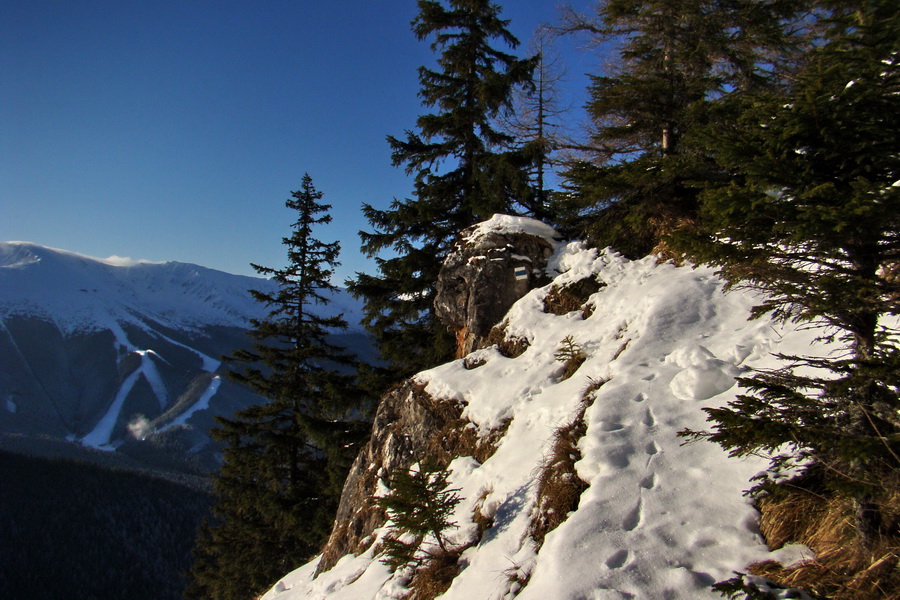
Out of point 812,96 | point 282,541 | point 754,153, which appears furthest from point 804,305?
point 282,541

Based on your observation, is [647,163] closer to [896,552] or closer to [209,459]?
[896,552]

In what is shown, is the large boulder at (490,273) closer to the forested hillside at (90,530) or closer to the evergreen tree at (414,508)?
the evergreen tree at (414,508)

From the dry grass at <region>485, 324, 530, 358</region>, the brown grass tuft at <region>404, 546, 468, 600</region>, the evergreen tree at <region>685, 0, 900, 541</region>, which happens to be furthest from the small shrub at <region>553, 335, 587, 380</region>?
the evergreen tree at <region>685, 0, 900, 541</region>

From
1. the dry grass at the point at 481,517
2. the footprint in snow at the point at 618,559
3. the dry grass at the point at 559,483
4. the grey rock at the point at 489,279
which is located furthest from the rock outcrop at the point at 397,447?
the footprint in snow at the point at 618,559

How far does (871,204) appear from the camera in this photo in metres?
2.45

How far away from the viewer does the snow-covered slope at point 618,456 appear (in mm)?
3506

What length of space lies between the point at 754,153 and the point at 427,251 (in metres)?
11.5

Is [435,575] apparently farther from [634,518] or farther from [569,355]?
[569,355]

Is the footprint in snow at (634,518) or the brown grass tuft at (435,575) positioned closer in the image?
the footprint in snow at (634,518)

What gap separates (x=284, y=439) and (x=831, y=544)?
1662cm

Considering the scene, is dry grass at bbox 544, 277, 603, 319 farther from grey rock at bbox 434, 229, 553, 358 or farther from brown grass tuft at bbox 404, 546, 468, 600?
brown grass tuft at bbox 404, 546, 468, 600

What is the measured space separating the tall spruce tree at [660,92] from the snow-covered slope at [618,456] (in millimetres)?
1199

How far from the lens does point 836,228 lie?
2.47 metres

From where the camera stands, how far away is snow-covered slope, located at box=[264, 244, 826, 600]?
3.51 meters
